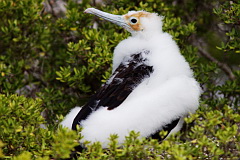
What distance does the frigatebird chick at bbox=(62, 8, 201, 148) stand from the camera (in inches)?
124

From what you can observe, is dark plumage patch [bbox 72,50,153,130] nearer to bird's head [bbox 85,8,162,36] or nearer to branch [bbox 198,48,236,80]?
bird's head [bbox 85,8,162,36]

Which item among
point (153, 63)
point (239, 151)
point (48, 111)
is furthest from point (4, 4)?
point (239, 151)

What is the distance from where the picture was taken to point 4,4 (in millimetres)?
4520

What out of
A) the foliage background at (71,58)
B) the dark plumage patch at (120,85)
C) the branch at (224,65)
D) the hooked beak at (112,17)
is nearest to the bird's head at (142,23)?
the hooked beak at (112,17)

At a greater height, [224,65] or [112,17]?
[112,17]

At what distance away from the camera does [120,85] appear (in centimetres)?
336

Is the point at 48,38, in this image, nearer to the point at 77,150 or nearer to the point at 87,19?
the point at 87,19

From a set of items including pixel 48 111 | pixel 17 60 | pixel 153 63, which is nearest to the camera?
pixel 153 63

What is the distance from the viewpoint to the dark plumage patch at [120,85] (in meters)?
3.28

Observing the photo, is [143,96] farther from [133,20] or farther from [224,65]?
[224,65]

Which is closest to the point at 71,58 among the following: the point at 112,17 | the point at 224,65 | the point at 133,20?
the point at 112,17

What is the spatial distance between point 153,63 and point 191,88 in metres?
0.35

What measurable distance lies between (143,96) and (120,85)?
215mm

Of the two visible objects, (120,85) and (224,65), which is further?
(224,65)
